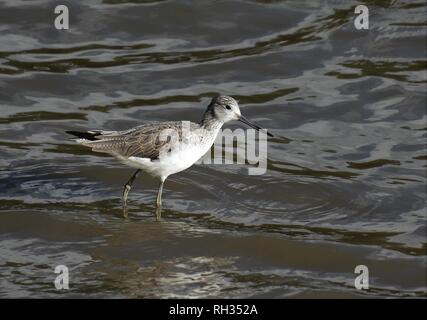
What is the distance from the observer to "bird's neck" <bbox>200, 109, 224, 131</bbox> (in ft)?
34.7

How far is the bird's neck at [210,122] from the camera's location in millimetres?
10562

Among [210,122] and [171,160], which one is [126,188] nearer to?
[171,160]

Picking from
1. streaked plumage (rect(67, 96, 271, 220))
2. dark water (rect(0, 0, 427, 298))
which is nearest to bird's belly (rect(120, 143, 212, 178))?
streaked plumage (rect(67, 96, 271, 220))

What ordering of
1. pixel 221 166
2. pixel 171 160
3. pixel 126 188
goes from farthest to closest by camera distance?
pixel 221 166, pixel 126 188, pixel 171 160

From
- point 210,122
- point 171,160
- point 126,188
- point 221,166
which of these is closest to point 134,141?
point 171,160

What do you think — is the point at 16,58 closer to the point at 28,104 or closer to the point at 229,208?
the point at 28,104

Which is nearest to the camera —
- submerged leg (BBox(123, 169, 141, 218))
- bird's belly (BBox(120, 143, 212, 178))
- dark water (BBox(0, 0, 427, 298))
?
dark water (BBox(0, 0, 427, 298))

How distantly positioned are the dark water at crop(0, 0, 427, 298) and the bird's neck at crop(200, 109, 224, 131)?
896 mm

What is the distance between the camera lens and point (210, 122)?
34.8 feet

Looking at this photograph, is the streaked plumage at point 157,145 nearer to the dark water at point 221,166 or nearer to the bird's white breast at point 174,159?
the bird's white breast at point 174,159

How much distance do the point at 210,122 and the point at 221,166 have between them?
1.26m

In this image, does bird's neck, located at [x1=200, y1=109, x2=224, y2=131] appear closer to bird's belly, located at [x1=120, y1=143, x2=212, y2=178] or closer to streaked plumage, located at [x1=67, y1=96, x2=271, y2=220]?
streaked plumage, located at [x1=67, y1=96, x2=271, y2=220]

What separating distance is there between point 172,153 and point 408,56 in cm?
581

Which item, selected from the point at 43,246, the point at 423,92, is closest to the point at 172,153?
the point at 43,246
